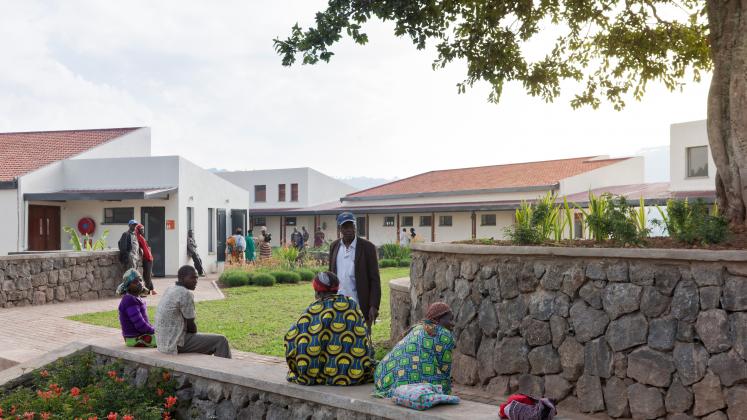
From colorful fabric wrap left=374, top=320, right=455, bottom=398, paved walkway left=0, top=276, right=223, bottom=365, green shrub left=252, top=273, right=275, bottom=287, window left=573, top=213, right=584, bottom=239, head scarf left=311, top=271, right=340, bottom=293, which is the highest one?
window left=573, top=213, right=584, bottom=239

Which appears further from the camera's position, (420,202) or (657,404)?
(420,202)

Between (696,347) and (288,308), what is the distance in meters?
9.70

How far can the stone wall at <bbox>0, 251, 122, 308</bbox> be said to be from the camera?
49.7 ft

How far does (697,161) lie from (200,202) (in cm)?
1827

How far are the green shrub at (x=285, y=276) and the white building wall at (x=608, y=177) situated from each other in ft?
53.0

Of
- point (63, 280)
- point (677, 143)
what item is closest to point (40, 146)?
point (63, 280)

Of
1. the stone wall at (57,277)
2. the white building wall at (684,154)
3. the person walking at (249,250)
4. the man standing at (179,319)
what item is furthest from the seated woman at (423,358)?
the white building wall at (684,154)

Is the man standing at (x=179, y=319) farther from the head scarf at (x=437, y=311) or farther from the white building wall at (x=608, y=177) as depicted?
the white building wall at (x=608, y=177)

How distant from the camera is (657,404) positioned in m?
5.71

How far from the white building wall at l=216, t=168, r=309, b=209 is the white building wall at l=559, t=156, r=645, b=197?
18967 mm

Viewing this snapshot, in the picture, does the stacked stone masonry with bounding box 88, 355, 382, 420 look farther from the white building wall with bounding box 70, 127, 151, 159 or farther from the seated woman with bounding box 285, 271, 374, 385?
the white building wall with bounding box 70, 127, 151, 159

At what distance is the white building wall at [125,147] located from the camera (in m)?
25.9

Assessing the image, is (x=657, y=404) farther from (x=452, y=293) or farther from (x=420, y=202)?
(x=420, y=202)

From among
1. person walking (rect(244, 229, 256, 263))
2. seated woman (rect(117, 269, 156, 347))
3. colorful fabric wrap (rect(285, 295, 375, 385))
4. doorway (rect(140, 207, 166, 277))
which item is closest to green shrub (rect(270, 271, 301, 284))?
doorway (rect(140, 207, 166, 277))
